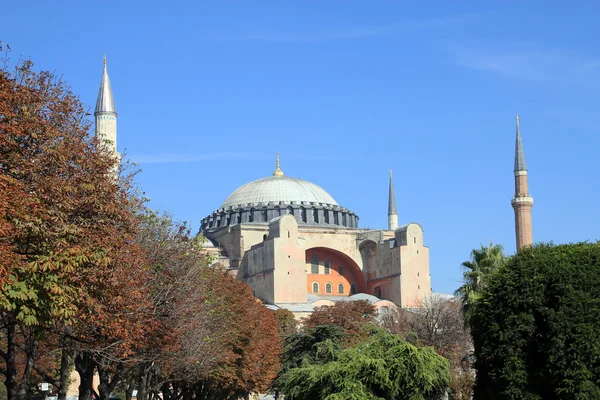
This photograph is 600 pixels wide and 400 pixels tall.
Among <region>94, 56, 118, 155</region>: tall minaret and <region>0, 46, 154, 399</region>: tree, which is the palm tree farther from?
<region>94, 56, 118, 155</region>: tall minaret

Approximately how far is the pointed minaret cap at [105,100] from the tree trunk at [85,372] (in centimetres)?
3975

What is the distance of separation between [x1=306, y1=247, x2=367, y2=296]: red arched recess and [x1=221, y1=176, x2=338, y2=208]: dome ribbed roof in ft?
21.7

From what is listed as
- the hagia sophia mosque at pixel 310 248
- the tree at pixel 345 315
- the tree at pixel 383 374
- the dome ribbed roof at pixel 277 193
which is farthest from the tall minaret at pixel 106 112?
the tree at pixel 383 374

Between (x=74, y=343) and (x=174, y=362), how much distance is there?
6.30 metres

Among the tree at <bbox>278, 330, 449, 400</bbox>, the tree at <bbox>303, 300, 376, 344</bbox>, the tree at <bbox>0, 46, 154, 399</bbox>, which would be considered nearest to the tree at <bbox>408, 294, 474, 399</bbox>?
the tree at <bbox>303, 300, 376, 344</bbox>

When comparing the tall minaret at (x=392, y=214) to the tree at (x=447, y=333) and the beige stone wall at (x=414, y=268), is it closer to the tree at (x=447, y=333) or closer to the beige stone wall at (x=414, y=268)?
the beige stone wall at (x=414, y=268)

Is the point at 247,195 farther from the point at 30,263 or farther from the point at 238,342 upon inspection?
the point at 30,263

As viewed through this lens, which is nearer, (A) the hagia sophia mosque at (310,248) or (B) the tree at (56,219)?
(B) the tree at (56,219)

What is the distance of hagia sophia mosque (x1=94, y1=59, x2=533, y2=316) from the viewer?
267 feet

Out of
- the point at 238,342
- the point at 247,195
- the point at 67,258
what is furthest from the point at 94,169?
the point at 247,195

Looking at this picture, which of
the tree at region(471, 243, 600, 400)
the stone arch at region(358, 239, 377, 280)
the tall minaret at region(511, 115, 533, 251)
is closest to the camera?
the tree at region(471, 243, 600, 400)

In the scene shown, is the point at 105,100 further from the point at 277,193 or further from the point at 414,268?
the point at 277,193

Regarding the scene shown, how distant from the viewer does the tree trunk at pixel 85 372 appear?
79.0ft

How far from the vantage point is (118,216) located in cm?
1734
